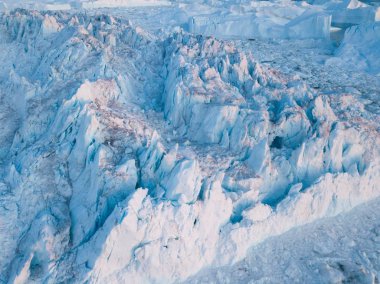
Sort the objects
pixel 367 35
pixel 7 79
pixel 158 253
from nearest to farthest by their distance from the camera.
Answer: pixel 158 253
pixel 7 79
pixel 367 35

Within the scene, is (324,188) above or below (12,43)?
below

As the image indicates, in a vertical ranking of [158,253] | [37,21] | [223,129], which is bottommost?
[158,253]

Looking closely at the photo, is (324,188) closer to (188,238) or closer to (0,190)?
(188,238)

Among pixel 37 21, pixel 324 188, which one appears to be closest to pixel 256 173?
pixel 324 188

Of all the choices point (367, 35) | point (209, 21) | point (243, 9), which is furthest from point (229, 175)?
point (243, 9)

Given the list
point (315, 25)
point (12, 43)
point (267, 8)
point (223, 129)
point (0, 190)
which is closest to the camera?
point (0, 190)

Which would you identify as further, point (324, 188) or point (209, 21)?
point (209, 21)
